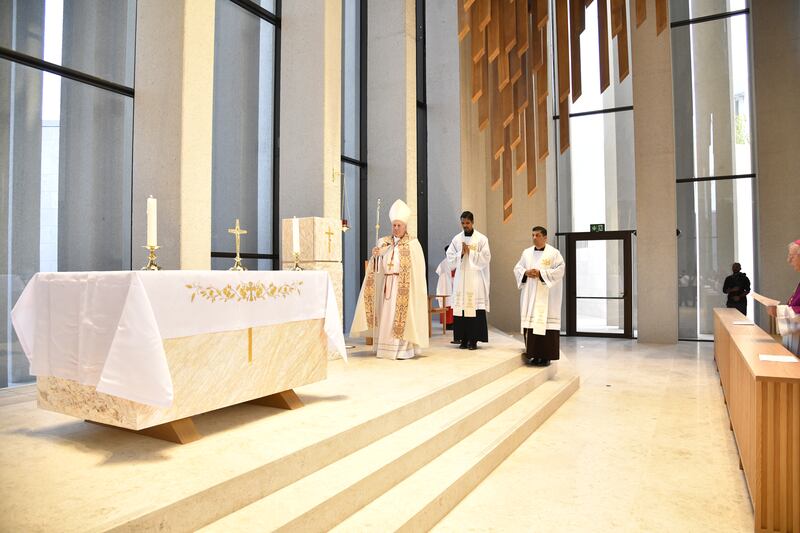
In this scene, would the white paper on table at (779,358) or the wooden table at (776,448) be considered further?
the white paper on table at (779,358)

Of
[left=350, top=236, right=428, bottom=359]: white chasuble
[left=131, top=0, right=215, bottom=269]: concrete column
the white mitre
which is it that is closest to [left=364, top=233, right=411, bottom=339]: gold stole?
[left=350, top=236, right=428, bottom=359]: white chasuble

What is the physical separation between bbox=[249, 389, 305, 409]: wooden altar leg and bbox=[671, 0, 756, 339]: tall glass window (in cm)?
936

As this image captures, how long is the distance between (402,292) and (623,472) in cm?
292

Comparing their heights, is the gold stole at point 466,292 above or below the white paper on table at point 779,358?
above

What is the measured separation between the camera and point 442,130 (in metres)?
11.2

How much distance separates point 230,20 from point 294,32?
929mm

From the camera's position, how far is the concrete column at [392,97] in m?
8.84

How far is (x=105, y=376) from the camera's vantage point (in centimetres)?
265

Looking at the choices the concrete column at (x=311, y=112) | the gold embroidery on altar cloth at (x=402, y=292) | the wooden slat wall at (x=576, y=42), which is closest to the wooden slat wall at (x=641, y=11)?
the wooden slat wall at (x=576, y=42)

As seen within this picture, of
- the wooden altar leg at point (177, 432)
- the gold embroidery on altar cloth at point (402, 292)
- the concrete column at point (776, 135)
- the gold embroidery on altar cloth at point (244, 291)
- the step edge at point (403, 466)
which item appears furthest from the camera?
the concrete column at point (776, 135)

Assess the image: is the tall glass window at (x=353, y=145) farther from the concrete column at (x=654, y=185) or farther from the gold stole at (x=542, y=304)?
the concrete column at (x=654, y=185)

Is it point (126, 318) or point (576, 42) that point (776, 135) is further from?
point (126, 318)

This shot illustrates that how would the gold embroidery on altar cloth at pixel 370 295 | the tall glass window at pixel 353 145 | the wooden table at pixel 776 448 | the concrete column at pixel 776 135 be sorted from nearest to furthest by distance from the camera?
1. the wooden table at pixel 776 448
2. the gold embroidery on altar cloth at pixel 370 295
3. the tall glass window at pixel 353 145
4. the concrete column at pixel 776 135

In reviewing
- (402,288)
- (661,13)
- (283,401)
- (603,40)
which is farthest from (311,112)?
(661,13)
